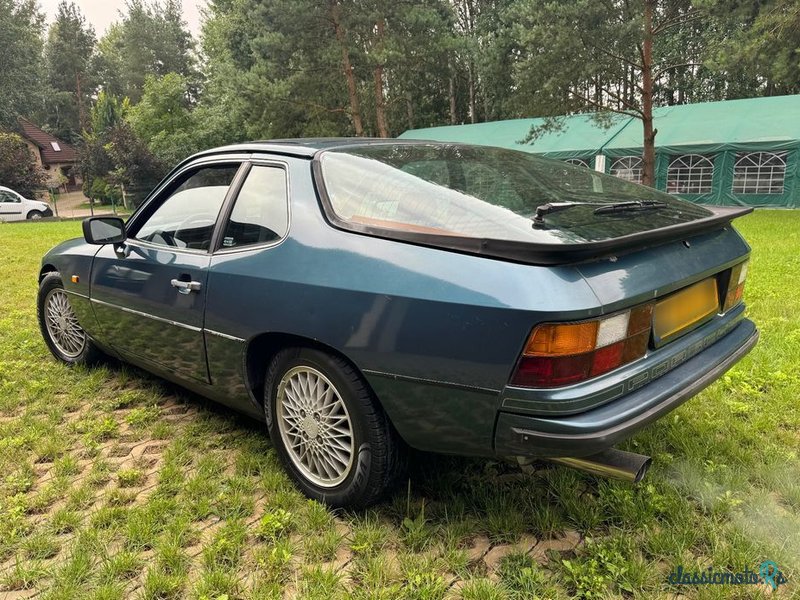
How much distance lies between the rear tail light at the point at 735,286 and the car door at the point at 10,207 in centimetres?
2694

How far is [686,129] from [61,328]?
1986cm

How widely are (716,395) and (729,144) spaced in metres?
17.2

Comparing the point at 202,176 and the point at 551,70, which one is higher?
the point at 551,70

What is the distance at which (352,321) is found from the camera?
6.74 feet

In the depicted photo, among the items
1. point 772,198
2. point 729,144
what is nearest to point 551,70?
point 729,144

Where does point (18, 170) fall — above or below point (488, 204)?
above

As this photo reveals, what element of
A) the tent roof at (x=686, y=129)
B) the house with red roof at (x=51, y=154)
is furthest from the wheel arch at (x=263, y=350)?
the house with red roof at (x=51, y=154)

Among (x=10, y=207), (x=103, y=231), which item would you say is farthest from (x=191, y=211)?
(x=10, y=207)

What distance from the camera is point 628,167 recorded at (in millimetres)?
20156

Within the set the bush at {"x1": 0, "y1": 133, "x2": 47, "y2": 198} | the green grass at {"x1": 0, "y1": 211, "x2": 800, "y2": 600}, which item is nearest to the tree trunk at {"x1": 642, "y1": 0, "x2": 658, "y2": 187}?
the green grass at {"x1": 0, "y1": 211, "x2": 800, "y2": 600}

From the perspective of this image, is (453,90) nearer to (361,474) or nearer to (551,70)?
(551,70)

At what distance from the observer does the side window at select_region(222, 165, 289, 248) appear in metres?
2.48

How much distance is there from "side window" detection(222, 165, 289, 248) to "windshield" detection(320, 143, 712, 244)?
24 centimetres

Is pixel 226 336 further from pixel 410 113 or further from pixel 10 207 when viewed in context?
pixel 410 113
